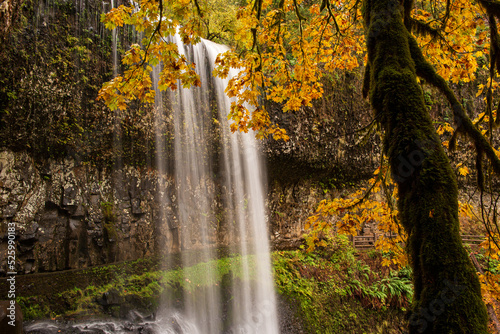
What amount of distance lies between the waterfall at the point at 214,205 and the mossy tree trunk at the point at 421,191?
24.1 feet

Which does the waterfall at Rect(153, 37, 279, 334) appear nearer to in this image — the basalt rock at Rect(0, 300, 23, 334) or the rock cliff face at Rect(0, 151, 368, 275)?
the rock cliff face at Rect(0, 151, 368, 275)

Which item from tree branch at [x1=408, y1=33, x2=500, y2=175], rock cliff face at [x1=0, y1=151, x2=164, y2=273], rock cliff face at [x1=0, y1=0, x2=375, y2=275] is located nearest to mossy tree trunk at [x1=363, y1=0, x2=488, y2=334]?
tree branch at [x1=408, y1=33, x2=500, y2=175]

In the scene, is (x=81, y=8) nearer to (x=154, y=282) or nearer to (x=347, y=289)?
(x=154, y=282)

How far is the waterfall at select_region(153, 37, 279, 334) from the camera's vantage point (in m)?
8.23

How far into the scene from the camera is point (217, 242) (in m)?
9.33

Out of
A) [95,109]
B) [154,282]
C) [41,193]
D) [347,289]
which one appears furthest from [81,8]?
[347,289]

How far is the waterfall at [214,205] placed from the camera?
8234 mm

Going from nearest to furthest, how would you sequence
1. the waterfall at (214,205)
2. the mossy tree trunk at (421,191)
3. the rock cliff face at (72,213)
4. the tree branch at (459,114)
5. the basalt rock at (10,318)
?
the mossy tree trunk at (421,191) < the tree branch at (459,114) < the basalt rock at (10,318) < the rock cliff face at (72,213) < the waterfall at (214,205)

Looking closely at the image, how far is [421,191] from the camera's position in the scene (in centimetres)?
162

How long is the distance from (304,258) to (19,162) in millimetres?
8937

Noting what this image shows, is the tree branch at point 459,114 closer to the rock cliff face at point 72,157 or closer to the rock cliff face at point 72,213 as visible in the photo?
the rock cliff face at point 72,157

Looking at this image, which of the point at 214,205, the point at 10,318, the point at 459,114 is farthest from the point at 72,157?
the point at 459,114

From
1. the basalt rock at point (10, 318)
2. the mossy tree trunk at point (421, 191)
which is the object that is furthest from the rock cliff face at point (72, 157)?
the mossy tree trunk at point (421, 191)

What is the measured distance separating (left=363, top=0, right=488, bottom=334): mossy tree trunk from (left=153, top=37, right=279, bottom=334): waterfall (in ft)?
24.1
